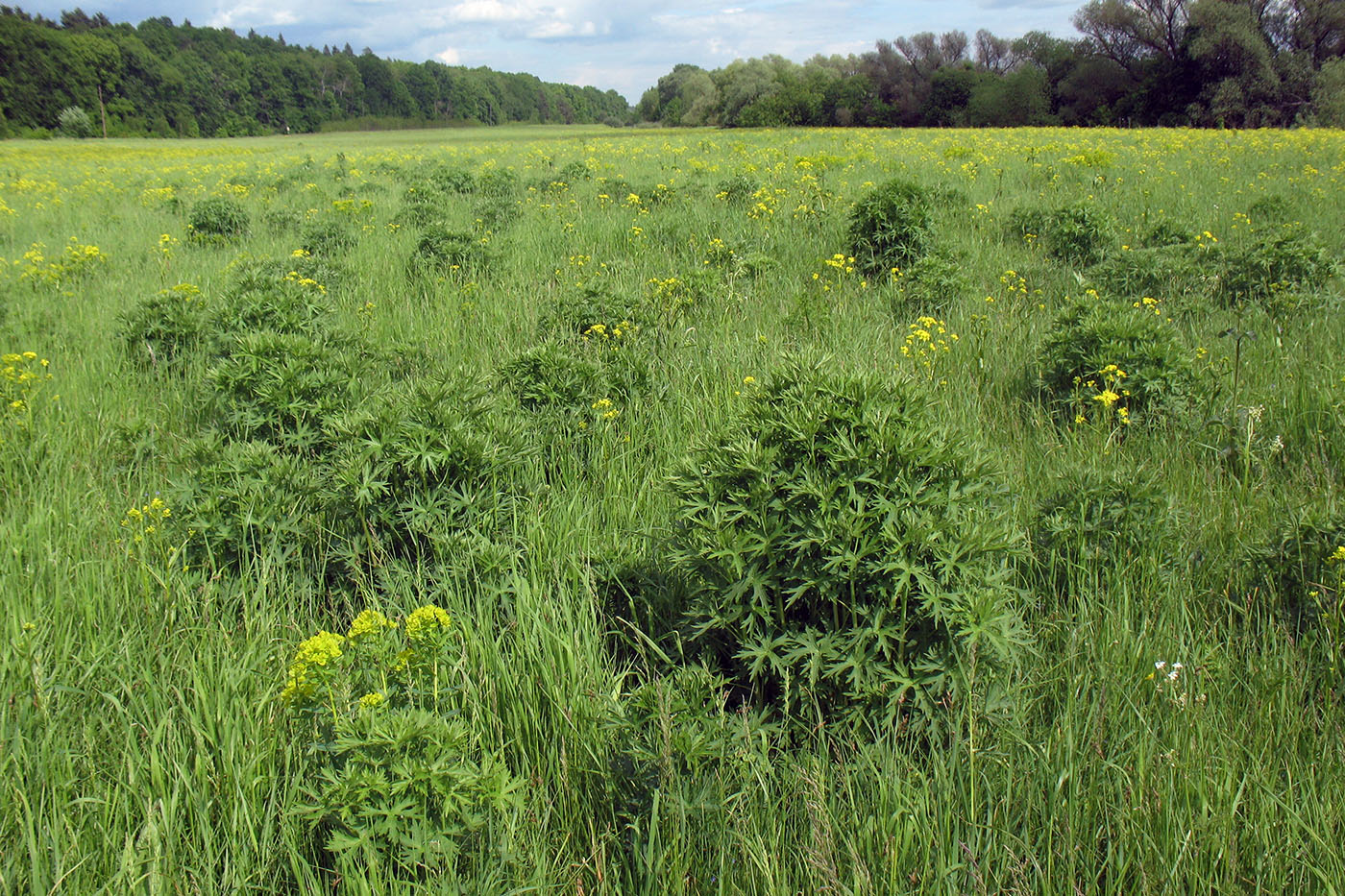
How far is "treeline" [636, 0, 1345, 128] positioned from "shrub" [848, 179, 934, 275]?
25.4 meters

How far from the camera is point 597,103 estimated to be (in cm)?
17588

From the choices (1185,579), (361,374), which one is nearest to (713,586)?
(1185,579)

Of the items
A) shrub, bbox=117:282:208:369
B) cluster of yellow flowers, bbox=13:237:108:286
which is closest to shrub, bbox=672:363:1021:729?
shrub, bbox=117:282:208:369

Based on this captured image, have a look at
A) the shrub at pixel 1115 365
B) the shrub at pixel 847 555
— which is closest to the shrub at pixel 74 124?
the shrub at pixel 1115 365

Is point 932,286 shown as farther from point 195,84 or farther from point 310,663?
point 195,84

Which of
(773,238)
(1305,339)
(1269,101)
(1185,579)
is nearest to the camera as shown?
(1185,579)

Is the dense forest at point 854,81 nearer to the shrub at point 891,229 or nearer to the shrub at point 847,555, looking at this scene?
the shrub at point 891,229

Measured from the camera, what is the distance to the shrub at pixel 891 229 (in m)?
6.88

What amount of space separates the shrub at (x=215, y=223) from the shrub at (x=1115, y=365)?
9.45 meters

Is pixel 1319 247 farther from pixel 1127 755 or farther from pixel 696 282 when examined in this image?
pixel 1127 755

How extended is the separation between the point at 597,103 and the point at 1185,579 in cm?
19323

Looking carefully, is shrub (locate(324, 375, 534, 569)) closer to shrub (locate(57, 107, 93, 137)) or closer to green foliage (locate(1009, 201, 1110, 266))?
green foliage (locate(1009, 201, 1110, 266))

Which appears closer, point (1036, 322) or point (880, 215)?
point (1036, 322)

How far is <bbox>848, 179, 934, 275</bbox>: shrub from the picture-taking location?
6879 mm
